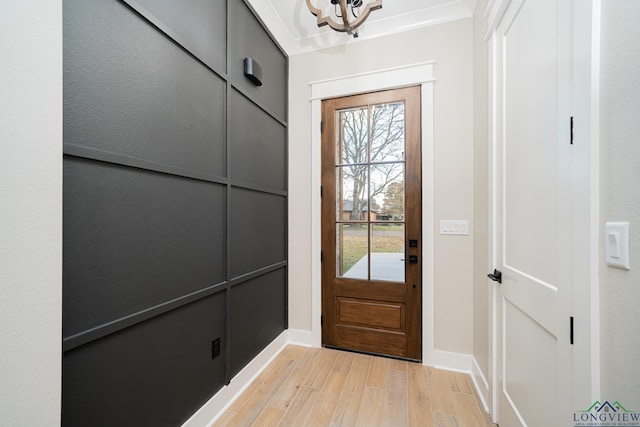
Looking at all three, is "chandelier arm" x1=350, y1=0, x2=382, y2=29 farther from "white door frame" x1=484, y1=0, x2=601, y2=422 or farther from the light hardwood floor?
the light hardwood floor

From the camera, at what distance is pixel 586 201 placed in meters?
0.75

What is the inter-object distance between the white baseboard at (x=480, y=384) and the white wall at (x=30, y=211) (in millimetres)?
2135

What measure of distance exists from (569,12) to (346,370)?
2.40m

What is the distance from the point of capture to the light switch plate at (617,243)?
621 millimetres

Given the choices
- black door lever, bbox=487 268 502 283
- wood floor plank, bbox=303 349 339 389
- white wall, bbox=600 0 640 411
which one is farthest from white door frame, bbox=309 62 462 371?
white wall, bbox=600 0 640 411

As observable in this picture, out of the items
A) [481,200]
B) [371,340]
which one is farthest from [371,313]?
[481,200]

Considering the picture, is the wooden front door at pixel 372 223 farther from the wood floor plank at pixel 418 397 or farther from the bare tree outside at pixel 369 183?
the wood floor plank at pixel 418 397

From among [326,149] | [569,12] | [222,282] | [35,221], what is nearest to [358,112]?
[326,149]

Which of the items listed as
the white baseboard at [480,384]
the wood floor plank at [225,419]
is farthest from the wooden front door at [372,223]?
the wood floor plank at [225,419]

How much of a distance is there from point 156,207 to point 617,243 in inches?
65.7

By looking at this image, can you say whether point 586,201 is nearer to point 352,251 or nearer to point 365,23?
point 352,251

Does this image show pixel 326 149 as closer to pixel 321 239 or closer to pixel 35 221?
pixel 321 239

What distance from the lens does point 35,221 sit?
2.15 feet

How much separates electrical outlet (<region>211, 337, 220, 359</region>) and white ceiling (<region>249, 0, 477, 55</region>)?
98.3 inches
